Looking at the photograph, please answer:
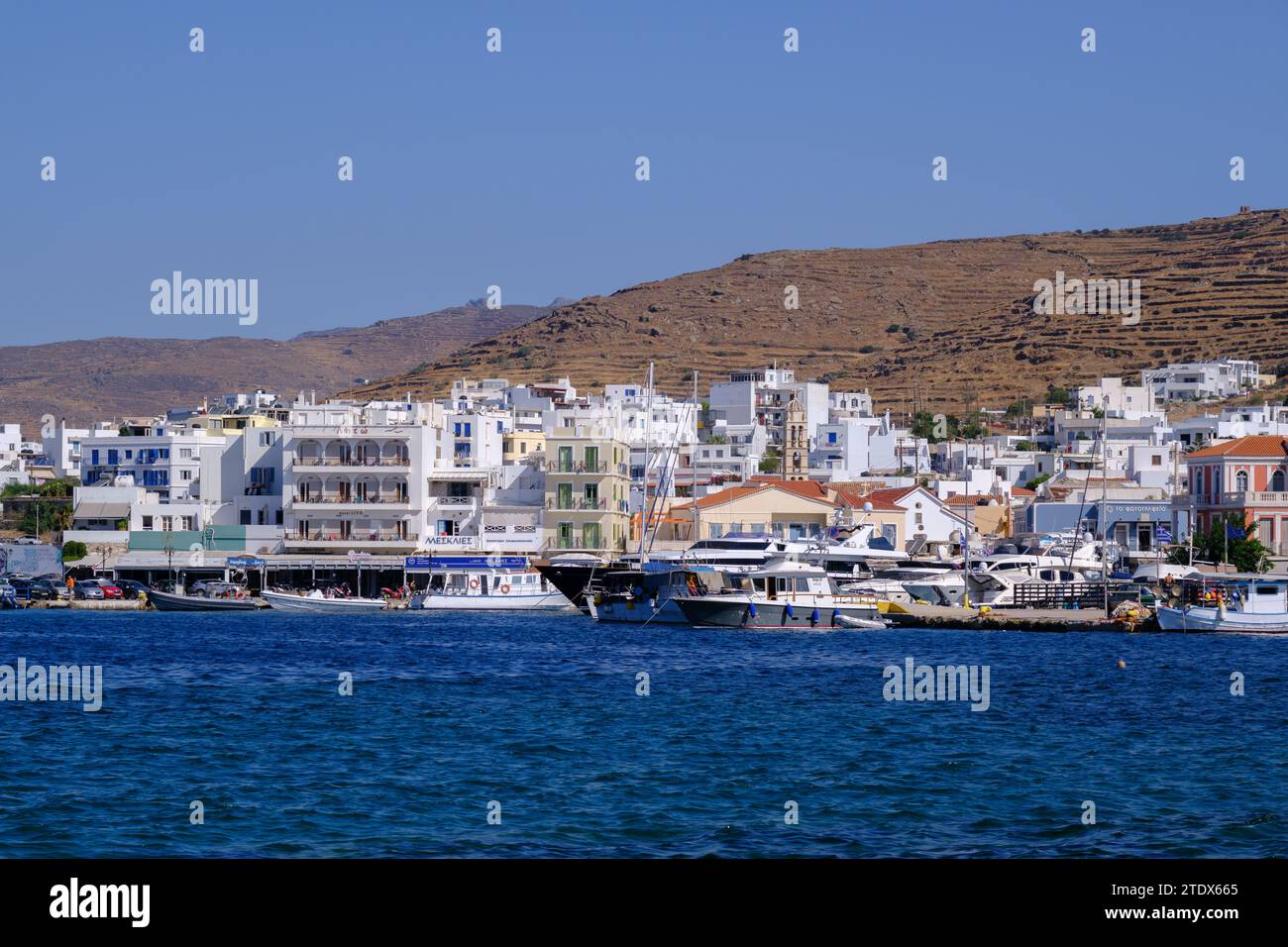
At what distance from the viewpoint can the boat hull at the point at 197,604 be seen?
77.1 metres

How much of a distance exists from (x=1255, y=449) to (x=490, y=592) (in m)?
36.2

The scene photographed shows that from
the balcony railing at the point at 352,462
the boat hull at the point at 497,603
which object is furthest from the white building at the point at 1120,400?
the boat hull at the point at 497,603

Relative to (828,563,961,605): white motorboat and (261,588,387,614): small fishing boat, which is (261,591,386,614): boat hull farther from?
(828,563,961,605): white motorboat

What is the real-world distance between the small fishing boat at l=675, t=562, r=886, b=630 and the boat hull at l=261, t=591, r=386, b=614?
18137 millimetres

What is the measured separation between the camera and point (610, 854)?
16891 millimetres

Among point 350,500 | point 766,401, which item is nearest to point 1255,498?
point 350,500

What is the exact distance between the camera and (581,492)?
87000 mm

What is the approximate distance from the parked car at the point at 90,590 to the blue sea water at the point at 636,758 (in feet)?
108

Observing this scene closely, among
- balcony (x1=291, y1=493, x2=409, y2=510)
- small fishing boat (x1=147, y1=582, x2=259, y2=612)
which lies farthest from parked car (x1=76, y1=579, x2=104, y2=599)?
balcony (x1=291, y1=493, x2=409, y2=510)

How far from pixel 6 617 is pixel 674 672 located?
3890 cm

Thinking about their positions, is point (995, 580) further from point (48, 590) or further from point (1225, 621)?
point (48, 590)

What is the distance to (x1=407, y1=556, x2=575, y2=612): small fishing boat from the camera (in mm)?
77625

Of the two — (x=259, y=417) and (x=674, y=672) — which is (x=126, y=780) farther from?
(x=259, y=417)
